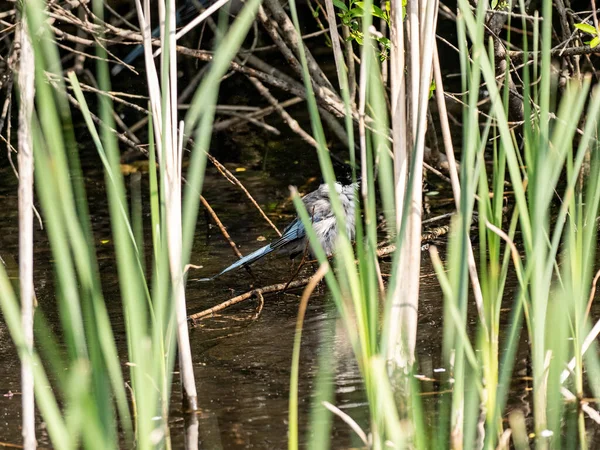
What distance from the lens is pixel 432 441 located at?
266cm

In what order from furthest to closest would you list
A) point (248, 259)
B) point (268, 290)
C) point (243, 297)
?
point (248, 259), point (268, 290), point (243, 297)

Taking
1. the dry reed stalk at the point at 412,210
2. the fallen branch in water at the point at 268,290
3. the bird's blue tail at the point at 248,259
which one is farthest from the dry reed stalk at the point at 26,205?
the bird's blue tail at the point at 248,259

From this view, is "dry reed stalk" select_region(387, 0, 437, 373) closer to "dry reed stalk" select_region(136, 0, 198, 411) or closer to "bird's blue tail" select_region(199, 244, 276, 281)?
"dry reed stalk" select_region(136, 0, 198, 411)

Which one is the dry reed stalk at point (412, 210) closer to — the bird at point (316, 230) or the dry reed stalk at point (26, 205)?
the dry reed stalk at point (26, 205)

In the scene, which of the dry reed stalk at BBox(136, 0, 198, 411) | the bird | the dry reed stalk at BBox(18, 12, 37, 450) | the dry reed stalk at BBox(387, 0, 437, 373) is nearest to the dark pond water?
the bird

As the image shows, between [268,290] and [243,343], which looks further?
[268,290]

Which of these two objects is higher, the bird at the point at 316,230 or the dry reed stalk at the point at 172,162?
the dry reed stalk at the point at 172,162

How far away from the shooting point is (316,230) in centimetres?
522

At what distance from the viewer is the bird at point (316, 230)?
4832 mm

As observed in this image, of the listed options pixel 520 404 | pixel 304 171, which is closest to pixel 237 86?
pixel 304 171

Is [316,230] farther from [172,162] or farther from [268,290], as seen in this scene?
[172,162]

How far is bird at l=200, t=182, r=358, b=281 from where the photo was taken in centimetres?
483

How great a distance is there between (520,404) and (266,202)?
11.4 feet

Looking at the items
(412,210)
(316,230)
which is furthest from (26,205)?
(316,230)
